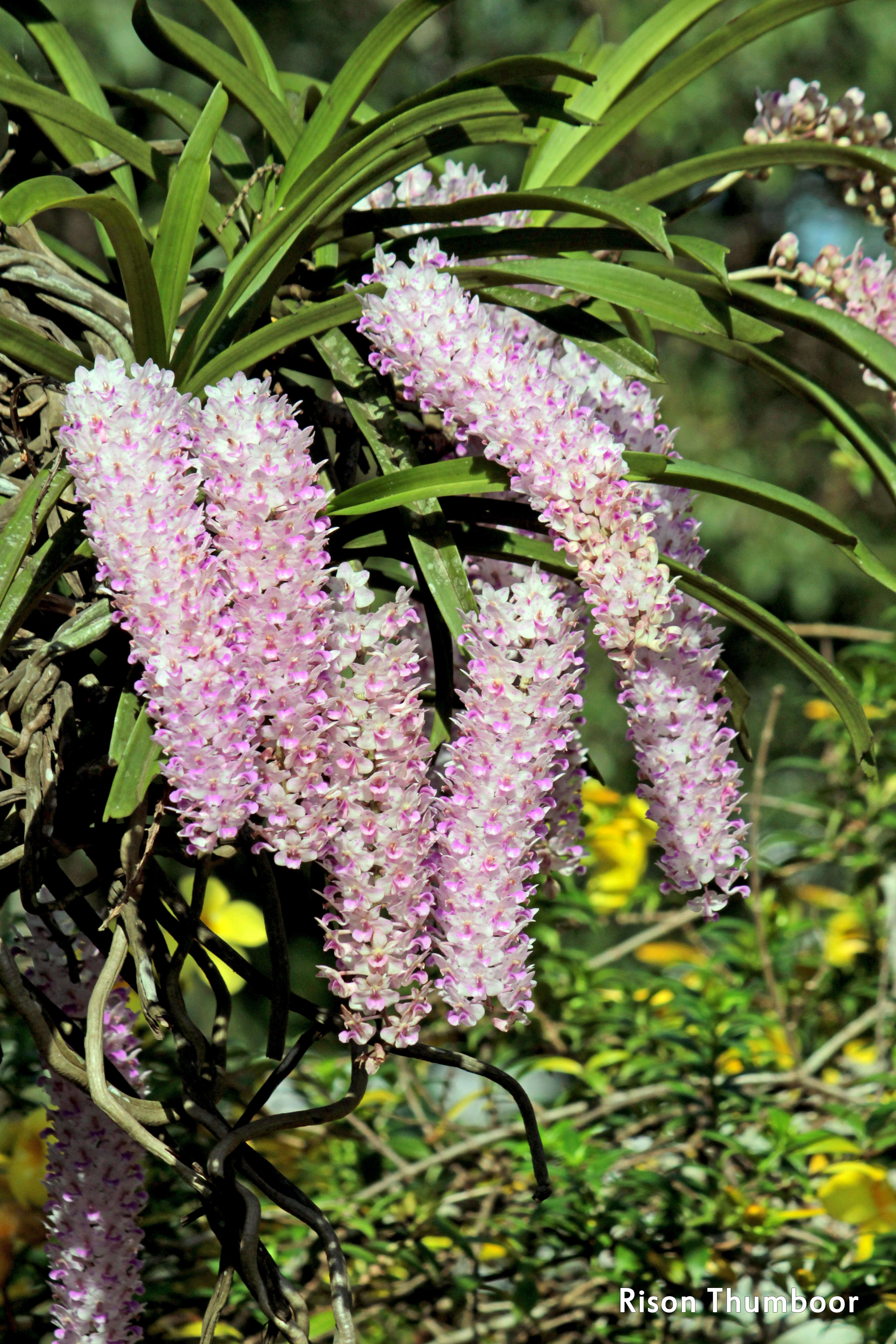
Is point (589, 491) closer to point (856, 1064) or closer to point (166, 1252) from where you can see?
point (166, 1252)

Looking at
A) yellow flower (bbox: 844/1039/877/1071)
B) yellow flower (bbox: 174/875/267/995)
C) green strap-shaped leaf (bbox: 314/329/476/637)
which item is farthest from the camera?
yellow flower (bbox: 844/1039/877/1071)

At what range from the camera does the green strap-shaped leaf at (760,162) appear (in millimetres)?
746

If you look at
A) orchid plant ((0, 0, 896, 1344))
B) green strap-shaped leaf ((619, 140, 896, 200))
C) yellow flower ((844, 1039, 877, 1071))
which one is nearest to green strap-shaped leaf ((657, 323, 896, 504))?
orchid plant ((0, 0, 896, 1344))

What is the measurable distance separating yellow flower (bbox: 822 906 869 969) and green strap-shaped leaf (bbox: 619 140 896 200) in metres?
1.05

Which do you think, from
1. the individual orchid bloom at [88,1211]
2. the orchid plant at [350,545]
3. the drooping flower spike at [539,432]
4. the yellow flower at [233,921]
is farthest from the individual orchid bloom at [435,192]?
the yellow flower at [233,921]

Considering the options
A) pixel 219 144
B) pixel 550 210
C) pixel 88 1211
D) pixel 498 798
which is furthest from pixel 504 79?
pixel 88 1211

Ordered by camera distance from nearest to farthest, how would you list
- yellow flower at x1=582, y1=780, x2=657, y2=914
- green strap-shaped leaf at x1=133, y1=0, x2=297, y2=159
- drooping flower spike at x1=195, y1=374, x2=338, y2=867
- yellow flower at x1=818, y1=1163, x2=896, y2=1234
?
drooping flower spike at x1=195, y1=374, x2=338, y2=867 → green strap-shaped leaf at x1=133, y1=0, x2=297, y2=159 → yellow flower at x1=818, y1=1163, x2=896, y2=1234 → yellow flower at x1=582, y1=780, x2=657, y2=914

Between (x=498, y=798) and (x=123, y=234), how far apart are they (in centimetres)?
35

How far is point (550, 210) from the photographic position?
0.70m

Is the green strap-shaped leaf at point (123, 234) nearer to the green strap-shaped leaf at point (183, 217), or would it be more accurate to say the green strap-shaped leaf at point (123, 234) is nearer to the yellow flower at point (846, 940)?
the green strap-shaped leaf at point (183, 217)

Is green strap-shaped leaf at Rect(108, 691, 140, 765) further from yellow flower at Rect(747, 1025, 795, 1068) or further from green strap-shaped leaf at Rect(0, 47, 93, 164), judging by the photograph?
yellow flower at Rect(747, 1025, 795, 1068)

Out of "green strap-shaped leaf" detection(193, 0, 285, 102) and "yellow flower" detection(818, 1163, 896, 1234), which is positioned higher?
"green strap-shaped leaf" detection(193, 0, 285, 102)

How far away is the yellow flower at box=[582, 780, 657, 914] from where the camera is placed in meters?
1.59

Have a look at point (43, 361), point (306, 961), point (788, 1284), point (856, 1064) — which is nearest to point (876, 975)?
point (856, 1064)
